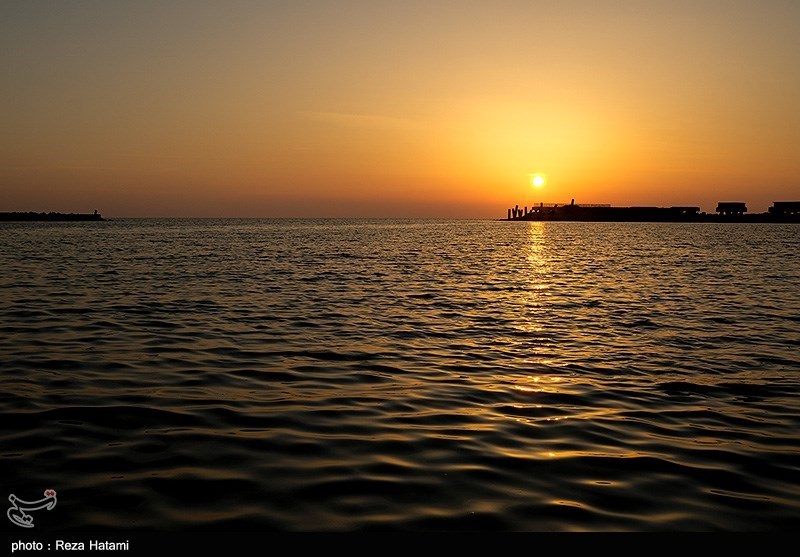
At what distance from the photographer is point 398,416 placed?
9086mm

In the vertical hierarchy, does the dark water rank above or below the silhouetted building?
below

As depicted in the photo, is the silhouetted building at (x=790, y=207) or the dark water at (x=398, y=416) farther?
the silhouetted building at (x=790, y=207)

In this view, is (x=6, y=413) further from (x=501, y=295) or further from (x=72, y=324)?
(x=501, y=295)

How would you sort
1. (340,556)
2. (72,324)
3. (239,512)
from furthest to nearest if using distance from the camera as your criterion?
(72,324)
(239,512)
(340,556)

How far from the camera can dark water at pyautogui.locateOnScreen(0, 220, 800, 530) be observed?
6102 mm

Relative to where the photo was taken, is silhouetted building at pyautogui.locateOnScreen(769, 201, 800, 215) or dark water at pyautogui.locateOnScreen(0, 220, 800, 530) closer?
dark water at pyautogui.locateOnScreen(0, 220, 800, 530)

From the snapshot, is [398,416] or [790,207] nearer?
[398,416]

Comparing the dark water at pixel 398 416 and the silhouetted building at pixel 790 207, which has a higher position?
the silhouetted building at pixel 790 207

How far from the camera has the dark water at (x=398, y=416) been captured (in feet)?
20.0

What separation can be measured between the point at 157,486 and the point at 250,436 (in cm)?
180

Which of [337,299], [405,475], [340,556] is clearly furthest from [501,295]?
[340,556]

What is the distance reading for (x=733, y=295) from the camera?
25.7 metres

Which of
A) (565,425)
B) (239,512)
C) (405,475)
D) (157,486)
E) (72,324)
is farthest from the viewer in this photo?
(72,324)

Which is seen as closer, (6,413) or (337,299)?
(6,413)
